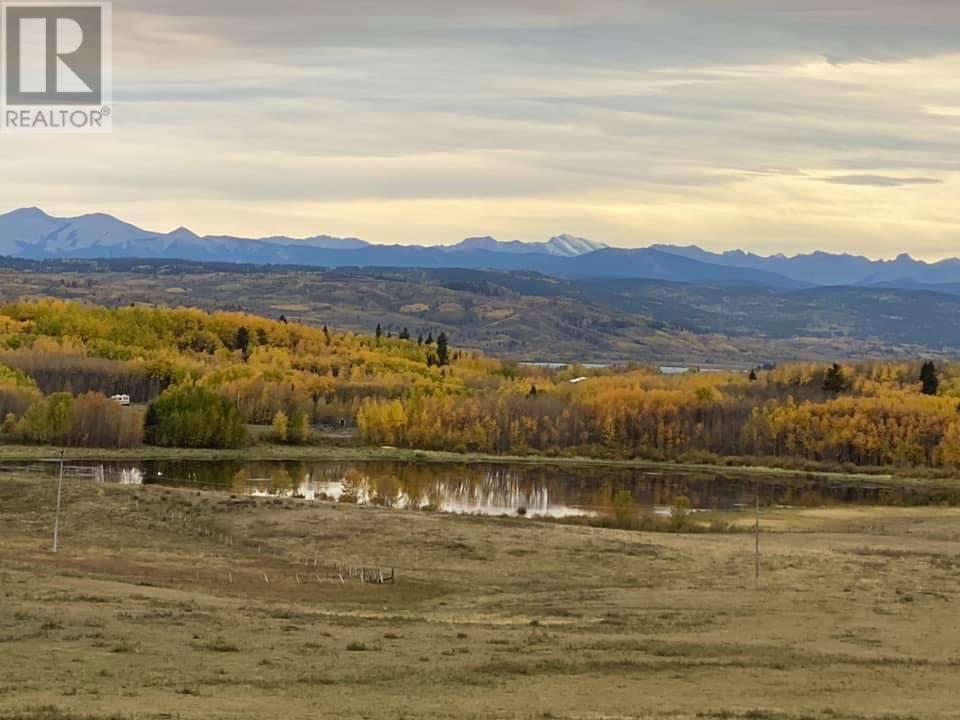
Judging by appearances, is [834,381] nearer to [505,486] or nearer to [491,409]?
[491,409]

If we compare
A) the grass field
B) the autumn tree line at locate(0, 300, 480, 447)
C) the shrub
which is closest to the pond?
the shrub

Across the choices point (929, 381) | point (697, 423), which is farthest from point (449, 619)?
point (929, 381)

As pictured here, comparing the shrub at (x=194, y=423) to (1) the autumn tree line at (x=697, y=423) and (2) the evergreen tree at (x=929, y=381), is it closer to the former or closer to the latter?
(1) the autumn tree line at (x=697, y=423)

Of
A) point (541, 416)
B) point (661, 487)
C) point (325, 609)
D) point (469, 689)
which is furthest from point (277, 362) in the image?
point (469, 689)

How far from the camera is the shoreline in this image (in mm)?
111688

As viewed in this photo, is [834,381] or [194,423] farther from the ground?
[834,381]

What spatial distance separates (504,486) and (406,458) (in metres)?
24.4

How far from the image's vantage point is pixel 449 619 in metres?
36.8

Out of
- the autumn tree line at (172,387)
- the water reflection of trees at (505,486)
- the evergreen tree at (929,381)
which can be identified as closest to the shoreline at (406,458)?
the water reflection of trees at (505,486)

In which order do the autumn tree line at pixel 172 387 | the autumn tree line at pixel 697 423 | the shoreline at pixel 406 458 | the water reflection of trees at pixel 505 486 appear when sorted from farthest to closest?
1. the autumn tree line at pixel 697 423
2. the autumn tree line at pixel 172 387
3. the shoreline at pixel 406 458
4. the water reflection of trees at pixel 505 486

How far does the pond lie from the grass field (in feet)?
62.8

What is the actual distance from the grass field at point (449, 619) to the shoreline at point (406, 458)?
4663cm

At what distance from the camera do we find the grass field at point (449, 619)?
24.4 metres

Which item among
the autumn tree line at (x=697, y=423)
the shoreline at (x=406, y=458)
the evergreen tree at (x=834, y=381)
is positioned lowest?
the shoreline at (x=406, y=458)
